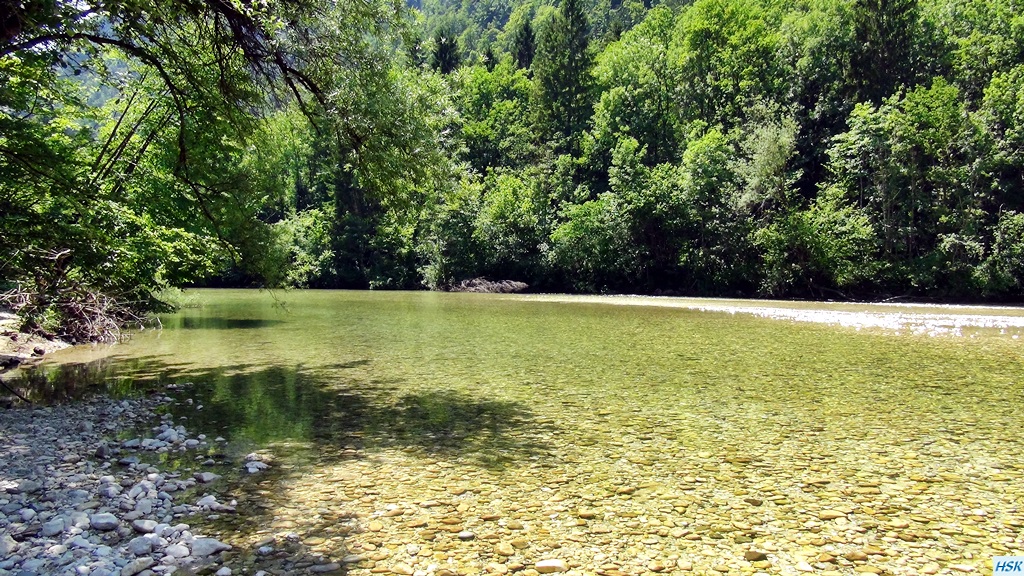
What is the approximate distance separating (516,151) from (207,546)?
205ft

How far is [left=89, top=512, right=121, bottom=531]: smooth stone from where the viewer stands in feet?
15.4

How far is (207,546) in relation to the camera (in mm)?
4477

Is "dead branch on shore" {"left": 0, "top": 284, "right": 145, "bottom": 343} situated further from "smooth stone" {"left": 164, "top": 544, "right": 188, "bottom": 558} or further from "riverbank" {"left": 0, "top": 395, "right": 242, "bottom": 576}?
"smooth stone" {"left": 164, "top": 544, "right": 188, "bottom": 558}

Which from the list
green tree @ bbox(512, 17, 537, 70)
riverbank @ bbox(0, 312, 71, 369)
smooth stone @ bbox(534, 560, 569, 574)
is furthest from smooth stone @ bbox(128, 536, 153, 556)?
green tree @ bbox(512, 17, 537, 70)

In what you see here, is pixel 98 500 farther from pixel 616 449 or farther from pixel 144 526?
pixel 616 449

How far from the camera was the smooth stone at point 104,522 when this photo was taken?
469cm

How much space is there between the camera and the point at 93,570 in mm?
3934

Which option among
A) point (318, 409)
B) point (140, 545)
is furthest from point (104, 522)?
point (318, 409)

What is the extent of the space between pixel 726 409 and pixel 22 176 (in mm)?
10247

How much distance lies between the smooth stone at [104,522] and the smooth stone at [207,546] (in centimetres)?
77

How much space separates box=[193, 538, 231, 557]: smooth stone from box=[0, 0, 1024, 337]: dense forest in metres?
4.60

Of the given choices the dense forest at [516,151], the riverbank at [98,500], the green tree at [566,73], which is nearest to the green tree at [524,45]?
the dense forest at [516,151]

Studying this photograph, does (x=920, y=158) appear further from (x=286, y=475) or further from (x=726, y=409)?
(x=286, y=475)

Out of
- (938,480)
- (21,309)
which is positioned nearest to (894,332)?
(938,480)
